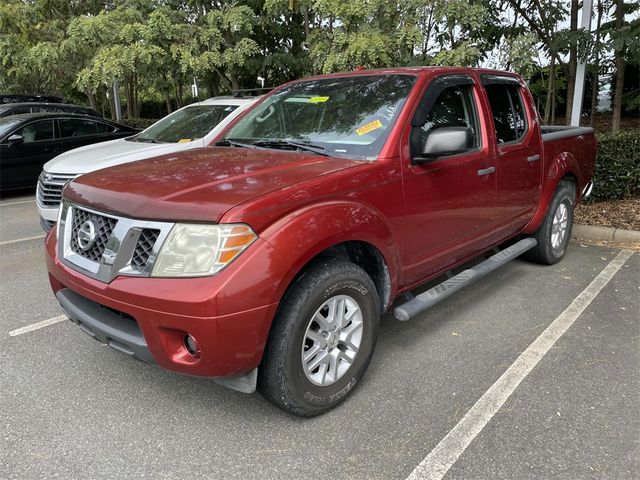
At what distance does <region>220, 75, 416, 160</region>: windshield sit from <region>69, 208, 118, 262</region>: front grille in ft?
4.17

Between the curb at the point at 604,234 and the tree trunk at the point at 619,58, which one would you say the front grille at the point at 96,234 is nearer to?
the curb at the point at 604,234

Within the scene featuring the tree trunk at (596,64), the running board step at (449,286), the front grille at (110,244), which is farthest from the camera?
the tree trunk at (596,64)

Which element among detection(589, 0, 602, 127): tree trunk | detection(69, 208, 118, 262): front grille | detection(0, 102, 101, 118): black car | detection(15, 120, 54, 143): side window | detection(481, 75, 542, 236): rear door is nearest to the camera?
detection(69, 208, 118, 262): front grille

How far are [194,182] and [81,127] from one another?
8.67 meters

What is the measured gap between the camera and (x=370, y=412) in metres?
2.83

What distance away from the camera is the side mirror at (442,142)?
3098 millimetres

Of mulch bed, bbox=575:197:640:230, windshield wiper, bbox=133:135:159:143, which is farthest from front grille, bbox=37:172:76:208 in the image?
mulch bed, bbox=575:197:640:230

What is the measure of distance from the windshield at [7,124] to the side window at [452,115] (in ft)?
27.5

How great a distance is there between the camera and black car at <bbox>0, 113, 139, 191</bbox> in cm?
907

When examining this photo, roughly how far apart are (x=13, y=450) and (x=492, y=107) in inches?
151

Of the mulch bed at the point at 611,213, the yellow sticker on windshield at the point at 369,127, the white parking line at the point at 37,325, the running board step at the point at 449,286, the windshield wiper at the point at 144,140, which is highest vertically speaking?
the yellow sticker on windshield at the point at 369,127

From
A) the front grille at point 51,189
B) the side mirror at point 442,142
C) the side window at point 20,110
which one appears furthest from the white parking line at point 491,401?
the side window at point 20,110

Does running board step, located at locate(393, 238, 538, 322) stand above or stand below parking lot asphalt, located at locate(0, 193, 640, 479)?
above

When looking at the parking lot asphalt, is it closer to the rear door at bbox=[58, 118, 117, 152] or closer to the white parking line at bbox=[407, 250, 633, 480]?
the white parking line at bbox=[407, 250, 633, 480]
